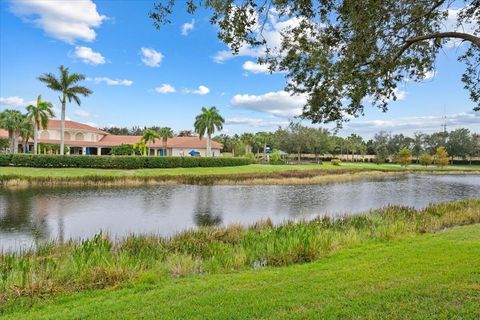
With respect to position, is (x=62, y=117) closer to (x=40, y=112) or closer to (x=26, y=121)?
(x=40, y=112)

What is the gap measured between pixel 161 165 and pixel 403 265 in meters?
40.6

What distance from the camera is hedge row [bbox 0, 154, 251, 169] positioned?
3931cm

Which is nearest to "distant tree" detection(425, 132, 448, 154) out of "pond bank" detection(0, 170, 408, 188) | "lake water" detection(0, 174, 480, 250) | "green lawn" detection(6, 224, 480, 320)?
"pond bank" detection(0, 170, 408, 188)

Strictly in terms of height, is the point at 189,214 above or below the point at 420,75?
below

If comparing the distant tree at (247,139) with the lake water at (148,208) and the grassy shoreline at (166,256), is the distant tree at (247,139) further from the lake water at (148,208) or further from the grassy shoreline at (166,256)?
the grassy shoreline at (166,256)

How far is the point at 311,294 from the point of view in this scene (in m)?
5.95

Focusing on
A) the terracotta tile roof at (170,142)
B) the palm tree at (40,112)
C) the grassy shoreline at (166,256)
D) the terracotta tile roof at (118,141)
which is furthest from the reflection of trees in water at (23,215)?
the terracotta tile roof at (170,142)

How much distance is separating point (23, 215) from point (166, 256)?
12159 mm

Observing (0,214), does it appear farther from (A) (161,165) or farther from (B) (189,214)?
→ (A) (161,165)

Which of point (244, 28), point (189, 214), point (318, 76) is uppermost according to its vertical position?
point (244, 28)

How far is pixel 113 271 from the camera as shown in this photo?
781cm

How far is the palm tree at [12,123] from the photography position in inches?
2112

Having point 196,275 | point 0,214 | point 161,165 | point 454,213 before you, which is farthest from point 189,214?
point 161,165

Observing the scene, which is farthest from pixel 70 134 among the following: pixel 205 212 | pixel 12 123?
pixel 205 212
